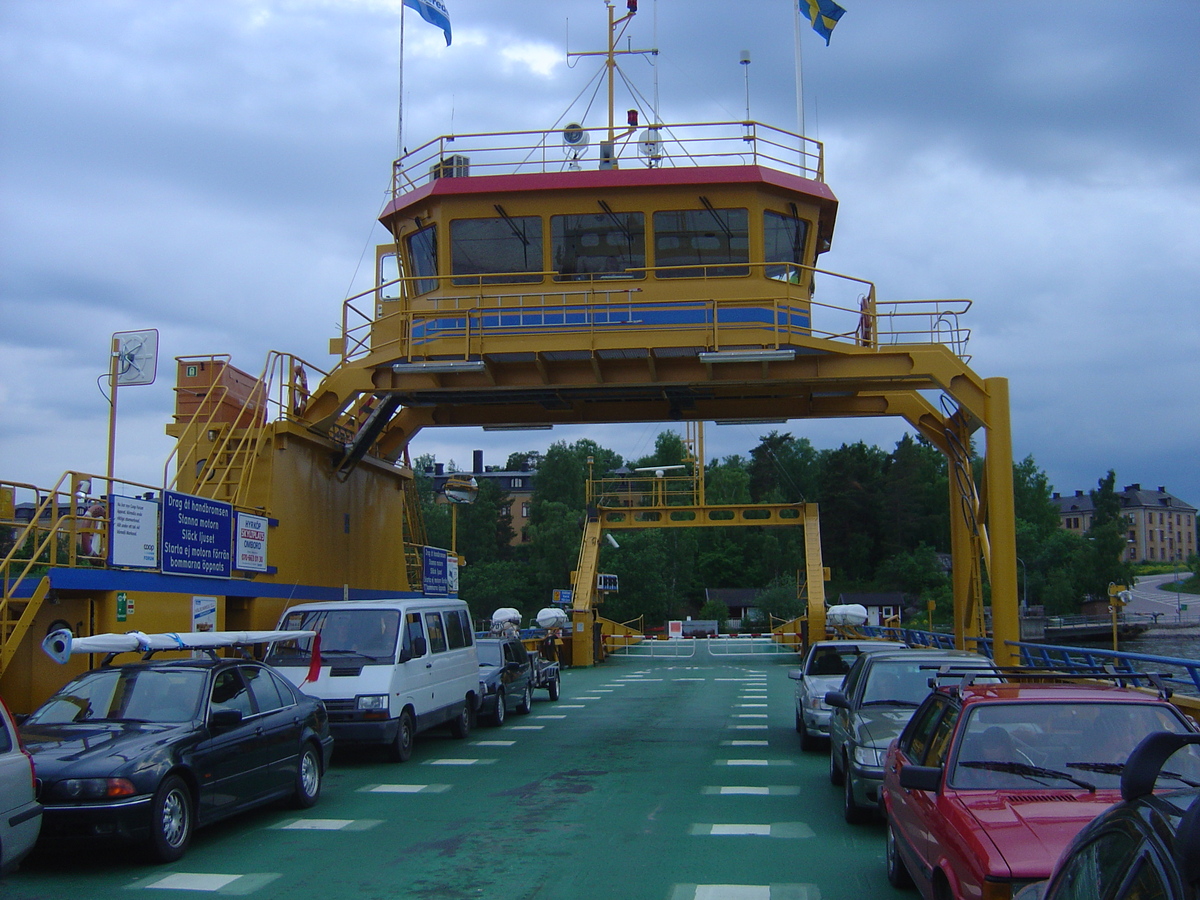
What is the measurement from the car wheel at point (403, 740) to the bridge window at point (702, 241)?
8.34 m

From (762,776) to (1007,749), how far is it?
6.68m

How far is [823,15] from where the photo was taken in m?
20.5

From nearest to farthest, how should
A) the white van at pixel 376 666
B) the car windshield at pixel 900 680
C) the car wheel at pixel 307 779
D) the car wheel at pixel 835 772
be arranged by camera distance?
the car wheel at pixel 307 779 → the car windshield at pixel 900 680 → the car wheel at pixel 835 772 → the white van at pixel 376 666

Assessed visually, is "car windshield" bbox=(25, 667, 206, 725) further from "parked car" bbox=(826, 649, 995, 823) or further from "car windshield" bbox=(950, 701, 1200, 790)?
"car windshield" bbox=(950, 701, 1200, 790)

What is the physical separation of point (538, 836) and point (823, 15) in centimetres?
1680

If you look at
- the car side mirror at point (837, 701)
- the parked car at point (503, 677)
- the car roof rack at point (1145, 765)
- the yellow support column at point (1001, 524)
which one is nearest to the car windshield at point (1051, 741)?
the car roof rack at point (1145, 765)

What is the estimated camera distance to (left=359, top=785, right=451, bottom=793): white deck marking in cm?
1161

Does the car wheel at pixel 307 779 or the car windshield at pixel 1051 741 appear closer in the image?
the car windshield at pixel 1051 741

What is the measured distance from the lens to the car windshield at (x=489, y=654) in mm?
18594

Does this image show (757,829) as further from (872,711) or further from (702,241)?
(702,241)

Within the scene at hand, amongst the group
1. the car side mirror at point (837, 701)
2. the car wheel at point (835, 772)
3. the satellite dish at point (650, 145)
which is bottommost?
the car wheel at point (835, 772)

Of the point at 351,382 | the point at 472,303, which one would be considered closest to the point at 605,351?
the point at 472,303

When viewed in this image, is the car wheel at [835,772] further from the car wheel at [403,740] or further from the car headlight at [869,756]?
the car wheel at [403,740]

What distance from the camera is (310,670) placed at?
13219 millimetres
